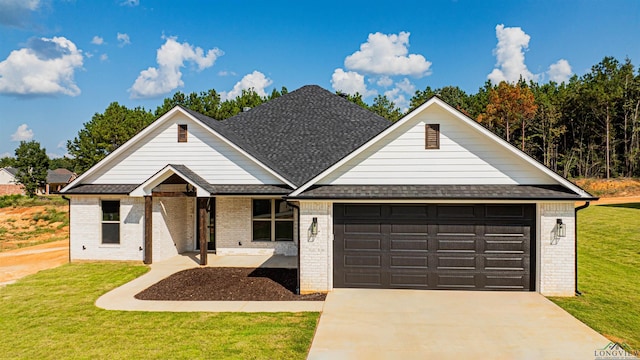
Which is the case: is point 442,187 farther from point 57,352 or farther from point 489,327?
point 57,352

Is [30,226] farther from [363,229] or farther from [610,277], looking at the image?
[610,277]

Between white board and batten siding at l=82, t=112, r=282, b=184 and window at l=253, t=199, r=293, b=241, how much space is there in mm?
1390

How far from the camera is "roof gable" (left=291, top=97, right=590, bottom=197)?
999 centimetres

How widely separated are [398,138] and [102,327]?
27.6ft

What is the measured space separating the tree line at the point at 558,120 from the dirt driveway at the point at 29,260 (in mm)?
26144

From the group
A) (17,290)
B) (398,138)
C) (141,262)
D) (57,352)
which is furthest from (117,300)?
(398,138)

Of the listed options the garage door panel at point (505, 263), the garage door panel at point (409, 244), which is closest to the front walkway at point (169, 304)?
the garage door panel at point (409, 244)

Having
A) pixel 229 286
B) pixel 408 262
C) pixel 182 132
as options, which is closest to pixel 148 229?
pixel 182 132

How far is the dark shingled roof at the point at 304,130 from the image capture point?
15.9 metres

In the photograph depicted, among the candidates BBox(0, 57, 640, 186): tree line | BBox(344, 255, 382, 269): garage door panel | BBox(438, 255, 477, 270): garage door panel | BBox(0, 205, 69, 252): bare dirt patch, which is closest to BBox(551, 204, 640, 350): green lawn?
BBox(438, 255, 477, 270): garage door panel

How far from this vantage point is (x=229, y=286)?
1051cm

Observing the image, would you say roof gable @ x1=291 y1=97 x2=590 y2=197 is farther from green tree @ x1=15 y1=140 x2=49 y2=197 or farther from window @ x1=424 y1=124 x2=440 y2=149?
green tree @ x1=15 y1=140 x2=49 y2=197

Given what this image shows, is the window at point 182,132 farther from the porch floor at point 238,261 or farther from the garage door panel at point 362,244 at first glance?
the garage door panel at point 362,244

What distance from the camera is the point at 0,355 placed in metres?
6.55
